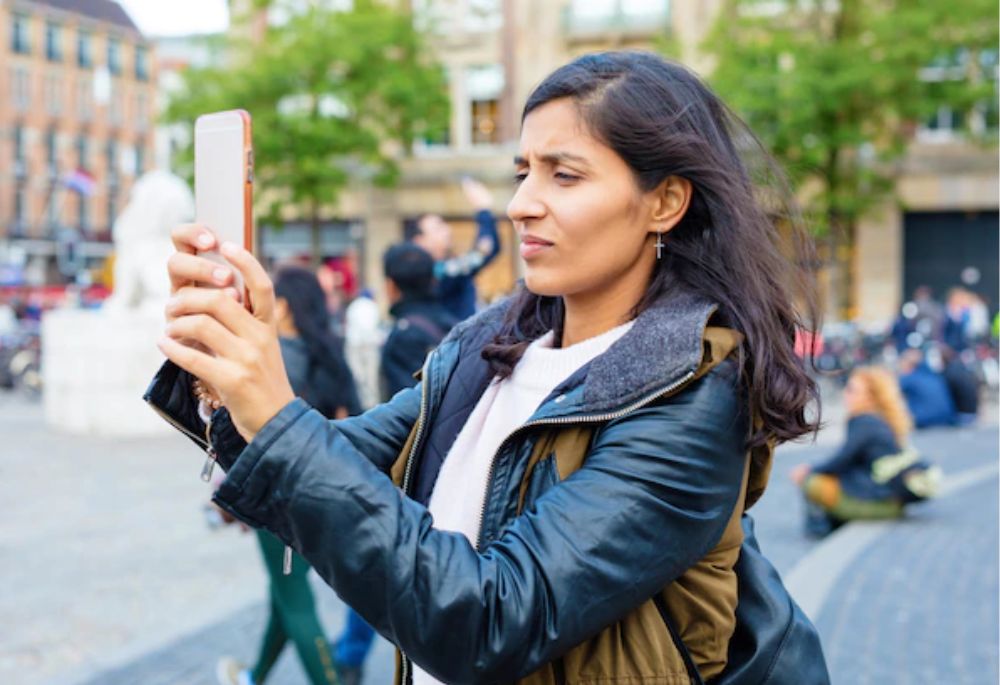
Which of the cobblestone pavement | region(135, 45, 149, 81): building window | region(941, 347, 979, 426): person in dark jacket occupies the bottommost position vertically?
region(941, 347, 979, 426): person in dark jacket

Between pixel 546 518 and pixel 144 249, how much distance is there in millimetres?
14285

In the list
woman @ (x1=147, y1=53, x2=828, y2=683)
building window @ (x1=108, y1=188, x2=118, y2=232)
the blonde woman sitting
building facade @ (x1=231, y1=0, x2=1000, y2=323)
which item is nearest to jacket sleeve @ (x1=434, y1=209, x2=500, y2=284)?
the blonde woman sitting

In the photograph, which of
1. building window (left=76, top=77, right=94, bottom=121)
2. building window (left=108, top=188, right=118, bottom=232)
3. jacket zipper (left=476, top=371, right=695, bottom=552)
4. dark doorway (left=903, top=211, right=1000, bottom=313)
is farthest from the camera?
building window (left=108, top=188, right=118, bottom=232)

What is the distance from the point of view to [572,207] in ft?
5.47

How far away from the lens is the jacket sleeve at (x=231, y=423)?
5.11 ft

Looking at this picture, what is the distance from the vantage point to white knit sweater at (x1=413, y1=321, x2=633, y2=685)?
172 cm

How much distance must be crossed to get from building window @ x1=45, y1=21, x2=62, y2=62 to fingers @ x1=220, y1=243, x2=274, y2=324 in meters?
79.9

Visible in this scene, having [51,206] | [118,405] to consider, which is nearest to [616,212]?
[118,405]

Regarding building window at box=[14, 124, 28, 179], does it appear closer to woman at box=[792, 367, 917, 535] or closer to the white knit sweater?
woman at box=[792, 367, 917, 535]

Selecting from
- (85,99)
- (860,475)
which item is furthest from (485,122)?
(85,99)

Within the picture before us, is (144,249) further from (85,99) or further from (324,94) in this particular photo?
(85,99)

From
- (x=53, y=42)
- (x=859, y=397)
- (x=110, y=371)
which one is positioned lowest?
(x=110, y=371)

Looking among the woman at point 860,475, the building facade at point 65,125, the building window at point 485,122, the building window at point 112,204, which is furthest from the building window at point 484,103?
the building window at point 112,204

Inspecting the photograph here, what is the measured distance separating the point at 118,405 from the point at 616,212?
1380cm
